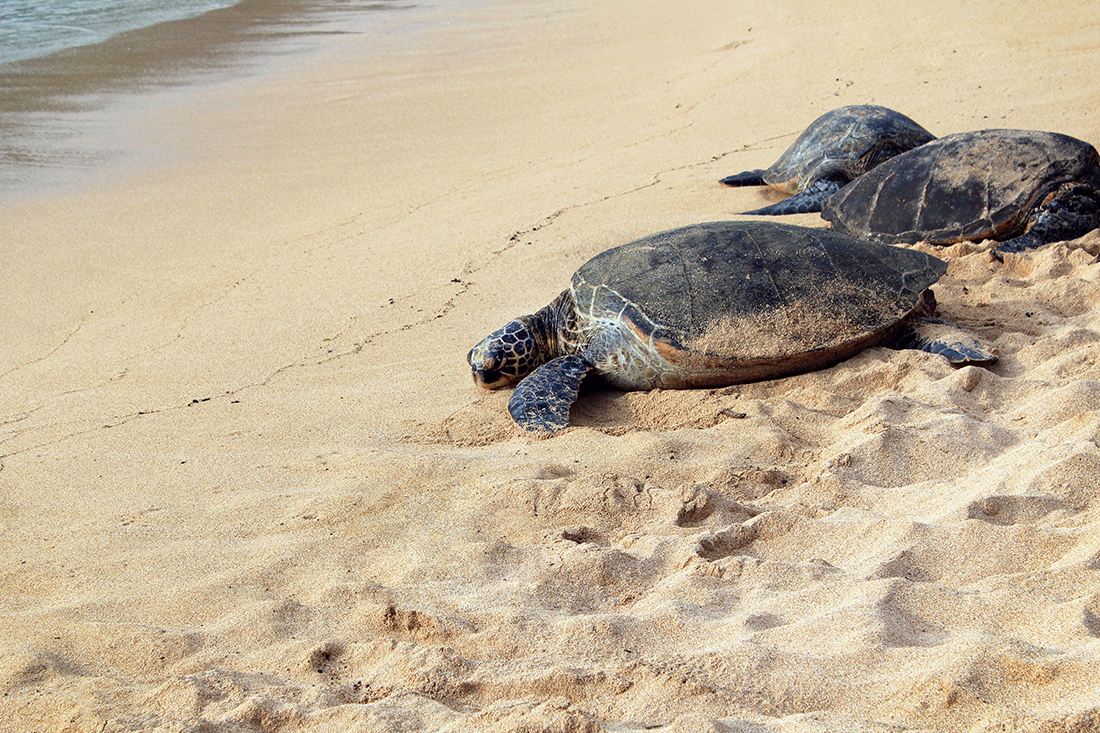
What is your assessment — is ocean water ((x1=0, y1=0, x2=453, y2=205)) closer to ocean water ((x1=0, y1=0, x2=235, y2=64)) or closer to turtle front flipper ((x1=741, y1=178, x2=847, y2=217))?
ocean water ((x1=0, y1=0, x2=235, y2=64))

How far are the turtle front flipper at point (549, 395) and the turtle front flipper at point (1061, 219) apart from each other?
9.31 feet

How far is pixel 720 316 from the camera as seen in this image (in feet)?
12.9

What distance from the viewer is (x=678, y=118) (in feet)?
30.3

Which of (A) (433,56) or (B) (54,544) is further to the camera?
(A) (433,56)

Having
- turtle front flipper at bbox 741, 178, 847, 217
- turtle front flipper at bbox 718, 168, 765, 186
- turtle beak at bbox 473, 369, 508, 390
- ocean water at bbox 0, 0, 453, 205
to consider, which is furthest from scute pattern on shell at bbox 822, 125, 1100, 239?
ocean water at bbox 0, 0, 453, 205

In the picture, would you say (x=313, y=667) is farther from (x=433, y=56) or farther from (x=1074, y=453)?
(x=433, y=56)

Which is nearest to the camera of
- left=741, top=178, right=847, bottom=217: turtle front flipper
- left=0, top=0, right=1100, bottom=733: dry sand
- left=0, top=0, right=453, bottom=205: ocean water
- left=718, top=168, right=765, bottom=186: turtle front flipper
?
left=0, top=0, right=1100, bottom=733: dry sand

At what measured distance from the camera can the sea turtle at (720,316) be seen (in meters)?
3.87

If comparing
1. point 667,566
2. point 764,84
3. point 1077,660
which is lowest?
point 667,566

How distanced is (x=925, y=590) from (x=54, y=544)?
9.31ft

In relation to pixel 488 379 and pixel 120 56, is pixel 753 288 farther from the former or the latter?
pixel 120 56

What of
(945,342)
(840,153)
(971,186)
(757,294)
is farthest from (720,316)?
(840,153)

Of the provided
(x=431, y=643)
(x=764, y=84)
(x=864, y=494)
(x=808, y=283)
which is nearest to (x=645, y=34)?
(x=764, y=84)

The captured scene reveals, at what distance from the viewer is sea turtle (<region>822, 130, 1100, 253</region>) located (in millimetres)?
5102
